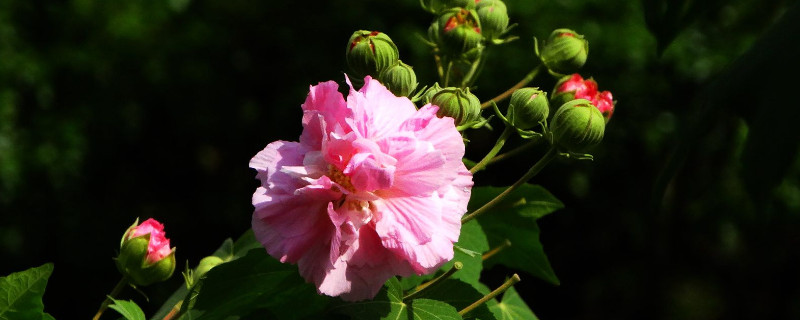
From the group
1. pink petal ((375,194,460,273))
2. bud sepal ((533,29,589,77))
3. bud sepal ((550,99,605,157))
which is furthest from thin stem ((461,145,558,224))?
bud sepal ((533,29,589,77))

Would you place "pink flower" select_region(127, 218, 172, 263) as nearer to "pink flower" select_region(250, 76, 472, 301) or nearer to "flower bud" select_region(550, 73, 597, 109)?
"pink flower" select_region(250, 76, 472, 301)

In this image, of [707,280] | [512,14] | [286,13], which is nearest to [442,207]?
[512,14]

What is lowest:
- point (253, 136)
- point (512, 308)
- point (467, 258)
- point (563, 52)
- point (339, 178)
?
point (253, 136)

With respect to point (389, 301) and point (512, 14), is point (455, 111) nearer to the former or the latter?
point (389, 301)

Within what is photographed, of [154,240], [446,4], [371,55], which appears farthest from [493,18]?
[154,240]

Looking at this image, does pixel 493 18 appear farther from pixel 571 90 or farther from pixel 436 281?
pixel 436 281
